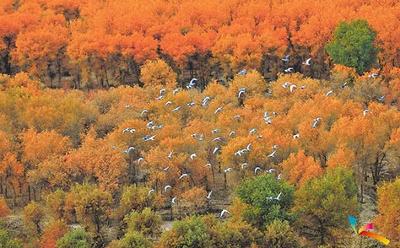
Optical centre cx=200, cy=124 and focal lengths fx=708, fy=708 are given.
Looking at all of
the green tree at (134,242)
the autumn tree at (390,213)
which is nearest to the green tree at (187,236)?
the green tree at (134,242)

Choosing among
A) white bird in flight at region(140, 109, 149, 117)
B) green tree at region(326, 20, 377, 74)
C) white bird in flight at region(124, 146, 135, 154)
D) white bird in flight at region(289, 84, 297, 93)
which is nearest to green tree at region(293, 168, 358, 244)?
white bird in flight at region(124, 146, 135, 154)

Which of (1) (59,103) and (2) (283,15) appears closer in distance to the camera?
(1) (59,103)

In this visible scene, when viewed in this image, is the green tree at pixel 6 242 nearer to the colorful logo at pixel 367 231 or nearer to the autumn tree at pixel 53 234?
the autumn tree at pixel 53 234

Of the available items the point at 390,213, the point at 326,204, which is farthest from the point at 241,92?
the point at 390,213

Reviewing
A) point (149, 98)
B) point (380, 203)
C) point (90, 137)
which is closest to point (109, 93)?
point (149, 98)

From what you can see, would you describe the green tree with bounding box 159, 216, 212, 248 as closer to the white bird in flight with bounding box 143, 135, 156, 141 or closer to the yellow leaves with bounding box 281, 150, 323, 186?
the yellow leaves with bounding box 281, 150, 323, 186

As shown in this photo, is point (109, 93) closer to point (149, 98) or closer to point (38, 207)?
point (149, 98)

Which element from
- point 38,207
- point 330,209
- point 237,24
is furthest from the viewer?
point 237,24
